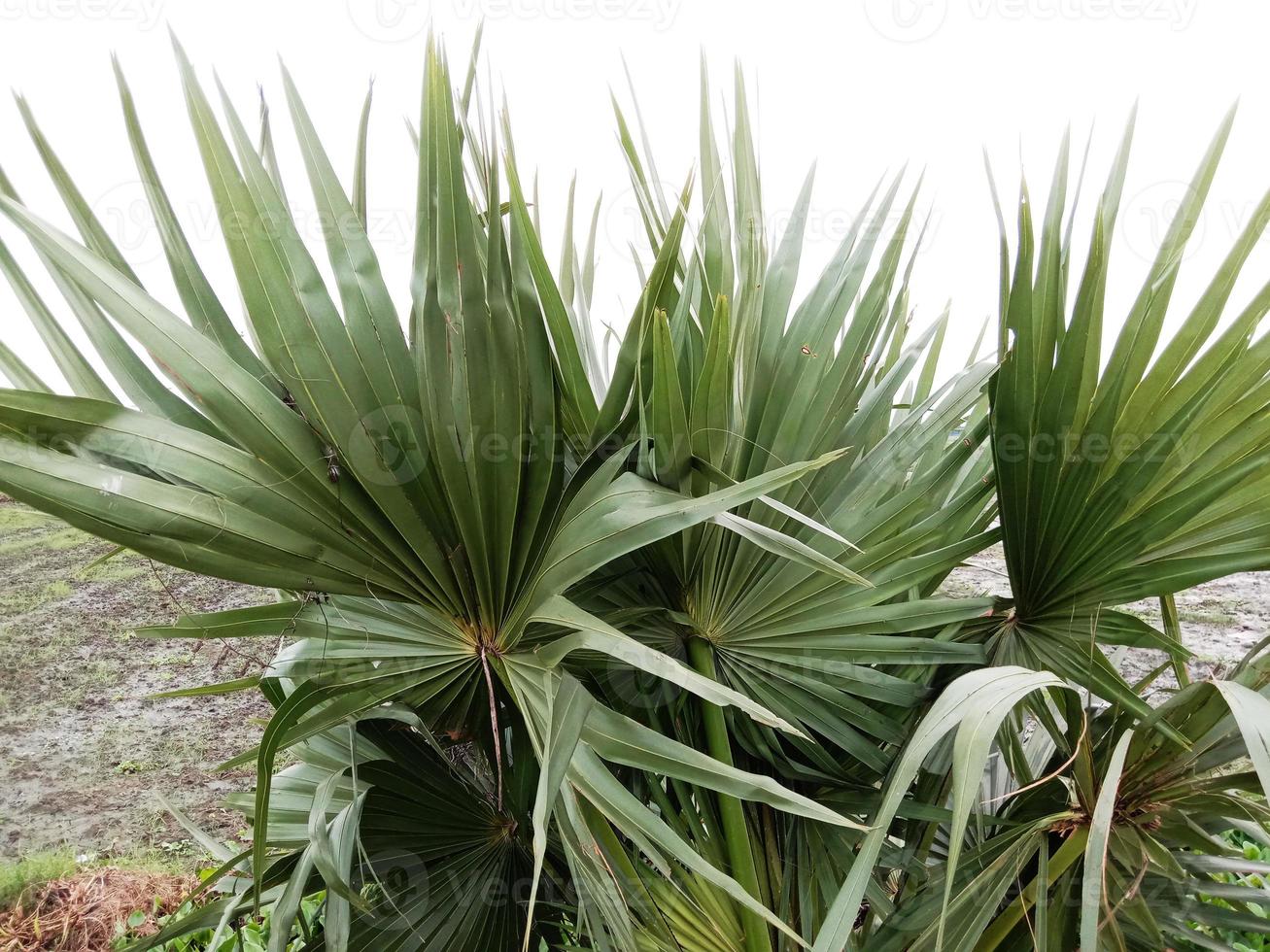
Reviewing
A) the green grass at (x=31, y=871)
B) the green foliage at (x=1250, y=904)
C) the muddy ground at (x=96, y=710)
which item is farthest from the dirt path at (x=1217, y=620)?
the green grass at (x=31, y=871)

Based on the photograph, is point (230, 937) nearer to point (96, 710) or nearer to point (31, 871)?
point (31, 871)

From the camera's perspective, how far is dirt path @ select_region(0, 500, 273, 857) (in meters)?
1.66

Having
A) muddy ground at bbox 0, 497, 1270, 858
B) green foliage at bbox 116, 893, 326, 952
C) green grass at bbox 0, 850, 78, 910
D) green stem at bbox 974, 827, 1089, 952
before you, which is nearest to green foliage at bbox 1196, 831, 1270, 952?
muddy ground at bbox 0, 497, 1270, 858

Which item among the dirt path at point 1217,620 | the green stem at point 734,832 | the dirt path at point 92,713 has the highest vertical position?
the green stem at point 734,832

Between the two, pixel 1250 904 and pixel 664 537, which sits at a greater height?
pixel 664 537

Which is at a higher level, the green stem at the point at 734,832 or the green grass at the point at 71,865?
the green stem at the point at 734,832

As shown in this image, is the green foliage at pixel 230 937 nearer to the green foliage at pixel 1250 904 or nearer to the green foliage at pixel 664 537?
the green foliage at pixel 664 537

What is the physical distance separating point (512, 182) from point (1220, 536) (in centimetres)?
73

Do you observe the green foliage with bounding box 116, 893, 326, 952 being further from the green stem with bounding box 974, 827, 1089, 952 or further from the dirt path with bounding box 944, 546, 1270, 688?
the dirt path with bounding box 944, 546, 1270, 688

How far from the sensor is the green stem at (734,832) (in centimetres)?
81

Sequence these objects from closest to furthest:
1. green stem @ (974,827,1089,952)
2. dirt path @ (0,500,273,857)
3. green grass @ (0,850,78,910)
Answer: green stem @ (974,827,1089,952) < green grass @ (0,850,78,910) < dirt path @ (0,500,273,857)

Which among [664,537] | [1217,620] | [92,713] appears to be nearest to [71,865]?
[92,713]

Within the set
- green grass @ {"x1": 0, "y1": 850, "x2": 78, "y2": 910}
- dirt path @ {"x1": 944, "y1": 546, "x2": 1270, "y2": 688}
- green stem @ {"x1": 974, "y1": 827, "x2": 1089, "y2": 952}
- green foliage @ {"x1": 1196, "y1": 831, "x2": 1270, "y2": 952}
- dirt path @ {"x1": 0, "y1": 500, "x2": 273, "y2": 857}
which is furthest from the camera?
dirt path @ {"x1": 944, "y1": 546, "x2": 1270, "y2": 688}

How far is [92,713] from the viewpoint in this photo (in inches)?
69.5
